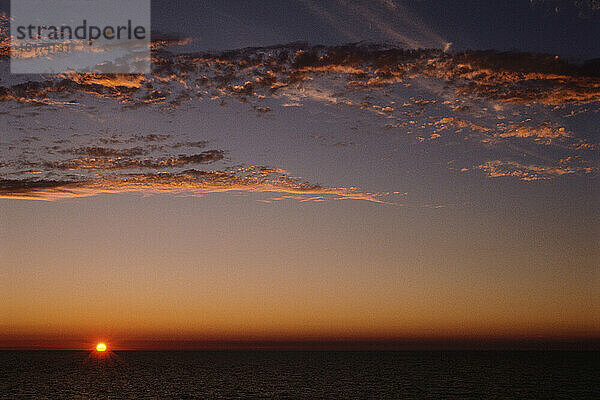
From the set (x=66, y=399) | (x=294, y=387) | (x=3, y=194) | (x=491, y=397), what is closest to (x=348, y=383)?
(x=294, y=387)

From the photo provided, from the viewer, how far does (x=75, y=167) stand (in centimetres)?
5206

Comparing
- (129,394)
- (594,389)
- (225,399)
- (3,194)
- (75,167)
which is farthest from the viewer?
(594,389)

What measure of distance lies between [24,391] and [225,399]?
34.8 meters

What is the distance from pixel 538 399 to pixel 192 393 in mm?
47617

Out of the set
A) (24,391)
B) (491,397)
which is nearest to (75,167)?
(24,391)

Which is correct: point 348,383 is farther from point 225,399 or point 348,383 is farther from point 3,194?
point 3,194

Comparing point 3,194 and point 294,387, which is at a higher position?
point 3,194

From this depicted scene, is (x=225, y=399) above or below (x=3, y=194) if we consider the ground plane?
below

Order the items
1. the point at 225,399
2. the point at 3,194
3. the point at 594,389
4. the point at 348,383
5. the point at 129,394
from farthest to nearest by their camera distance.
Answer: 1. the point at 348,383
2. the point at 594,389
3. the point at 129,394
4. the point at 225,399
5. the point at 3,194

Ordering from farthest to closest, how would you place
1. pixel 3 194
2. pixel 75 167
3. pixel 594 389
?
pixel 594 389
pixel 3 194
pixel 75 167

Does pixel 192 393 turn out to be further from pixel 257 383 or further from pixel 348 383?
pixel 348 383

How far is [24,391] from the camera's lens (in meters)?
91.3

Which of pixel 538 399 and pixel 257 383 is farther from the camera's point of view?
pixel 257 383

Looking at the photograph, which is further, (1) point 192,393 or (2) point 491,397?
(1) point 192,393
